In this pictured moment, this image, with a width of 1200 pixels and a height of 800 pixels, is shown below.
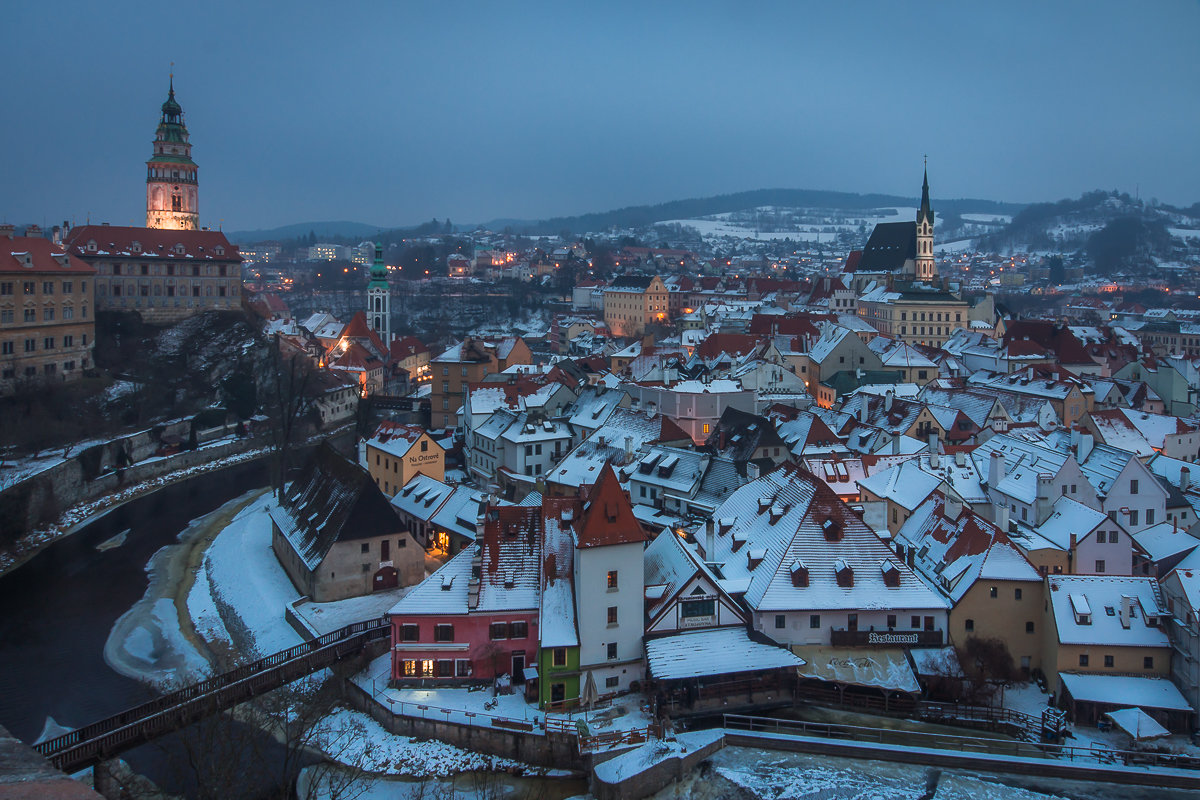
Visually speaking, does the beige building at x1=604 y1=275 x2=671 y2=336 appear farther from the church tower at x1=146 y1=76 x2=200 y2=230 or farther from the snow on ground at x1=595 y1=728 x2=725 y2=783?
the snow on ground at x1=595 y1=728 x2=725 y2=783

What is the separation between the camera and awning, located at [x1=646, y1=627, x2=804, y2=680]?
21.6m

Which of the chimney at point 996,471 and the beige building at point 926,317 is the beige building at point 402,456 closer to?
the chimney at point 996,471

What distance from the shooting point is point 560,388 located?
4753 centimetres

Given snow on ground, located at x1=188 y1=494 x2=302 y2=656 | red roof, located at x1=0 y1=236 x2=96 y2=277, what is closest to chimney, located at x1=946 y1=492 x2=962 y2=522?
snow on ground, located at x1=188 y1=494 x2=302 y2=656

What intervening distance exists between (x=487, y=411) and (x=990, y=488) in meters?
22.7

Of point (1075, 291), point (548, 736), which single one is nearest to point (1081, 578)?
point (548, 736)

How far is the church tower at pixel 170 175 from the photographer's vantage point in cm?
8531

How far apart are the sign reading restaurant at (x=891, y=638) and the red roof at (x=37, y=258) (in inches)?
1938

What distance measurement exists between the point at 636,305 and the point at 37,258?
2145 inches

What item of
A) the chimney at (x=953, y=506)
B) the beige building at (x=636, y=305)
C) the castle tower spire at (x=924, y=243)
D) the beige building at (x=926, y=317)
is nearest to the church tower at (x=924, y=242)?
the castle tower spire at (x=924, y=243)

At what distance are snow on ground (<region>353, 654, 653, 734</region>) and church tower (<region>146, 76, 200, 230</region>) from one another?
7325 cm

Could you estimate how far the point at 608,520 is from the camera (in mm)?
22844

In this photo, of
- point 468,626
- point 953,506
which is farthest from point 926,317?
point 468,626

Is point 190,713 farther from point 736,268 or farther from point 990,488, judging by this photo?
point 736,268
